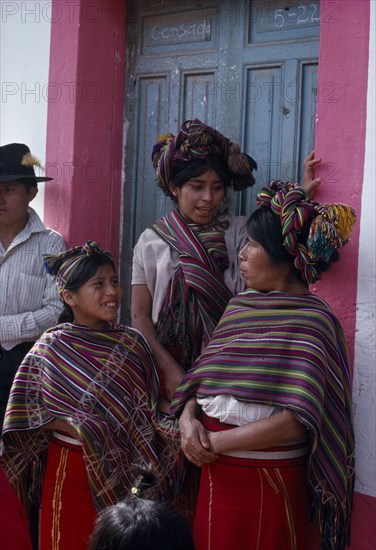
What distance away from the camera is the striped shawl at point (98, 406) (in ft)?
10.7

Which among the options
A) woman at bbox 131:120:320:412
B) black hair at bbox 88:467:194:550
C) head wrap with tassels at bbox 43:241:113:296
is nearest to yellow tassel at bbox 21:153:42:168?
head wrap with tassels at bbox 43:241:113:296

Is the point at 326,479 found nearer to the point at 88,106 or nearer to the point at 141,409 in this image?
the point at 141,409

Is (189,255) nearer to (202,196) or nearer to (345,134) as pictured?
(202,196)

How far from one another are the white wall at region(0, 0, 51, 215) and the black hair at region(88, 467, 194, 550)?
3.00 m

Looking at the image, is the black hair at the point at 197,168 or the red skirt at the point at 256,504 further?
the black hair at the point at 197,168

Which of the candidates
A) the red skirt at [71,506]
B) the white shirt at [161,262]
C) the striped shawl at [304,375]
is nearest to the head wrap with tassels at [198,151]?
the white shirt at [161,262]

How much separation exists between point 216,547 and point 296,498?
371 mm

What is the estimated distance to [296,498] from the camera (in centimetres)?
295

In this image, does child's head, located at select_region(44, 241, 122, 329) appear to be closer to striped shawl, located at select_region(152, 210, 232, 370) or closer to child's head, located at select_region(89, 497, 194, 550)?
striped shawl, located at select_region(152, 210, 232, 370)

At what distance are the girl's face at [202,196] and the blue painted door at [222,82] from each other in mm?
557

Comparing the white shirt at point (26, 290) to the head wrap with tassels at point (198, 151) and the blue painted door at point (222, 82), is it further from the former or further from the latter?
the head wrap with tassels at point (198, 151)

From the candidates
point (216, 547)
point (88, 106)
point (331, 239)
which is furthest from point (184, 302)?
point (88, 106)

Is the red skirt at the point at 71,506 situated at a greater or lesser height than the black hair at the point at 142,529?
lesser

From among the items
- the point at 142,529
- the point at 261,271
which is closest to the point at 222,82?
the point at 261,271
